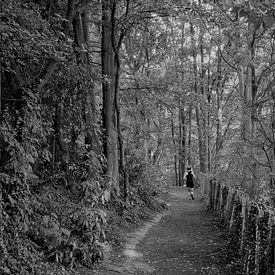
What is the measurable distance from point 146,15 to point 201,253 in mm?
8223

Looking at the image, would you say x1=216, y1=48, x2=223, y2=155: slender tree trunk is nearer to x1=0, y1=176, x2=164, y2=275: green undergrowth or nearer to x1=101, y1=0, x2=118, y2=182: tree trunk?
x1=101, y1=0, x2=118, y2=182: tree trunk

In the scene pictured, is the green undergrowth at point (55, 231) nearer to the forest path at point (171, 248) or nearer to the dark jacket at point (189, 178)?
the forest path at point (171, 248)

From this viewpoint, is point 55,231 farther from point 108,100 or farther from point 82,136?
point 108,100

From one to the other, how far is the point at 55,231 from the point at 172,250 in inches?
153

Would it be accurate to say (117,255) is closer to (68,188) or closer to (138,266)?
(138,266)

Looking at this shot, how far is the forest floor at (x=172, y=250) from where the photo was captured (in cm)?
777

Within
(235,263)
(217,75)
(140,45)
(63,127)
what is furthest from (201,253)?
(217,75)

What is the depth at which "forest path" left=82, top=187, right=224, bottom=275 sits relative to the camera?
780 cm

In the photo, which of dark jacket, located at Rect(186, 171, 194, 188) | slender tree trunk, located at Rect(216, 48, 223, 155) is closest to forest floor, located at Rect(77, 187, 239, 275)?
dark jacket, located at Rect(186, 171, 194, 188)

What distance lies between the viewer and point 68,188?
1004cm

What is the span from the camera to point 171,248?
9.73 metres

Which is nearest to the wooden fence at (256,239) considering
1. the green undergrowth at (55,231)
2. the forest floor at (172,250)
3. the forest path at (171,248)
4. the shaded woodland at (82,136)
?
the shaded woodland at (82,136)

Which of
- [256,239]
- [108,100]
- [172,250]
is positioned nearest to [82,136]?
[108,100]

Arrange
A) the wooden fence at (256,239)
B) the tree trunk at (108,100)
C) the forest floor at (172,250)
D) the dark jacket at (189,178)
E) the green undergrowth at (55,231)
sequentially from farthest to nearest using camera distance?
the dark jacket at (189,178), the tree trunk at (108,100), the forest floor at (172,250), the wooden fence at (256,239), the green undergrowth at (55,231)
